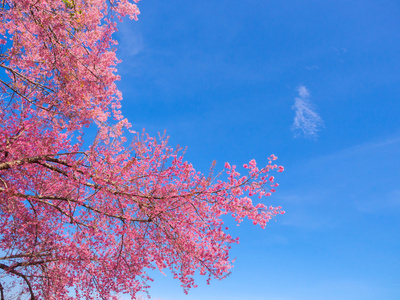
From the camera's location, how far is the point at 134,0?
9.17 metres

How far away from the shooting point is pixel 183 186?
855 cm

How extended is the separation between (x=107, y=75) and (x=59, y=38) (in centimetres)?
179

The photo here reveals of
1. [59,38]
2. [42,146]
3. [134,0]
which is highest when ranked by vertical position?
[134,0]

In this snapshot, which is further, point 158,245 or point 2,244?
point 2,244

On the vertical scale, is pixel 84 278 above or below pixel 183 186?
below

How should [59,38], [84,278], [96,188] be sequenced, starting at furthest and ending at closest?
[84,278] → [96,188] → [59,38]

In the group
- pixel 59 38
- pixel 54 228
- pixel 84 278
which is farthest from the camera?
pixel 84 278

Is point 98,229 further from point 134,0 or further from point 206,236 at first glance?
point 134,0

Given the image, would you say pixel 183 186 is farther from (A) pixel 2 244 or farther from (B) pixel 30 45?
(A) pixel 2 244

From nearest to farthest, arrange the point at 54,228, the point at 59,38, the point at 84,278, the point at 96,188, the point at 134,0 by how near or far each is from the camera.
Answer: the point at 59,38 → the point at 96,188 → the point at 134,0 → the point at 54,228 → the point at 84,278

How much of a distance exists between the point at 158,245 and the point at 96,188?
2504 millimetres

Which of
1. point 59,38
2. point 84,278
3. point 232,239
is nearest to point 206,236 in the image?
point 232,239

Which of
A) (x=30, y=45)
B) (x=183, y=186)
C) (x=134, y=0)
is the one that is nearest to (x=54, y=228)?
(x=183, y=186)

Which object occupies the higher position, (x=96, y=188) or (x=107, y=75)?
(x=107, y=75)
